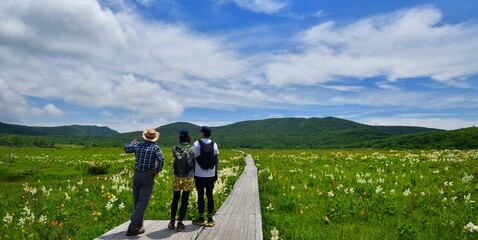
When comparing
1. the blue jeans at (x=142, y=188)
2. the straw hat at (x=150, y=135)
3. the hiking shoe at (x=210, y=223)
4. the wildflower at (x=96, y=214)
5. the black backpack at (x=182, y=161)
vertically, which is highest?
the straw hat at (x=150, y=135)

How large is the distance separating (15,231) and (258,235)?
5940 millimetres

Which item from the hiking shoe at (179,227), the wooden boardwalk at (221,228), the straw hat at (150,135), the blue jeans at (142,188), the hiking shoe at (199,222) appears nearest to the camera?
the wooden boardwalk at (221,228)

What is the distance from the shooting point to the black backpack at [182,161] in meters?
8.20

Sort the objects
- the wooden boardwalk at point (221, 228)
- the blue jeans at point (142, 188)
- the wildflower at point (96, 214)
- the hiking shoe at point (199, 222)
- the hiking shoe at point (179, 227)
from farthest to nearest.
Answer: the wildflower at point (96, 214) < the hiking shoe at point (199, 222) < the hiking shoe at point (179, 227) < the blue jeans at point (142, 188) < the wooden boardwalk at point (221, 228)

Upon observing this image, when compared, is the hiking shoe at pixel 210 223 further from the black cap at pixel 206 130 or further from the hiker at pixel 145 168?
the black cap at pixel 206 130

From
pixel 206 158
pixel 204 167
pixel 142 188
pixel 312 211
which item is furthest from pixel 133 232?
pixel 312 211

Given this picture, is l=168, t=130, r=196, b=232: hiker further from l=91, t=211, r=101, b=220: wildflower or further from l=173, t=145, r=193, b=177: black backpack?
l=91, t=211, r=101, b=220: wildflower

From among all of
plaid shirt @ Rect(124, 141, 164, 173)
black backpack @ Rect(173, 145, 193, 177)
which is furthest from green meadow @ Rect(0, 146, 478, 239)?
plaid shirt @ Rect(124, 141, 164, 173)

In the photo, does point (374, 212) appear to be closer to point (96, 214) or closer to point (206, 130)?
point (206, 130)

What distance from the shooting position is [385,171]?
19.8 metres

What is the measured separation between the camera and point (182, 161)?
821cm

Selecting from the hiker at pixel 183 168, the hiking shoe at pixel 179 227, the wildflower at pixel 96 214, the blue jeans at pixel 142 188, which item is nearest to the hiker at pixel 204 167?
the hiker at pixel 183 168

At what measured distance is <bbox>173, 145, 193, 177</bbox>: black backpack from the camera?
820 cm

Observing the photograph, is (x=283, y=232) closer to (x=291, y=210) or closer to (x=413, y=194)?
(x=291, y=210)
